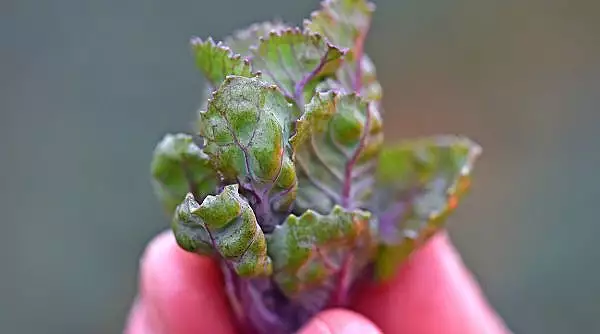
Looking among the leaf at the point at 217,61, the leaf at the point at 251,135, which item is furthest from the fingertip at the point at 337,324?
the leaf at the point at 217,61

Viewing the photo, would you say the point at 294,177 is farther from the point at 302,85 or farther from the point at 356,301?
the point at 356,301

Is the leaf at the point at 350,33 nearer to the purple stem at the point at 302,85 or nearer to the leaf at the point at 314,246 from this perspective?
the purple stem at the point at 302,85

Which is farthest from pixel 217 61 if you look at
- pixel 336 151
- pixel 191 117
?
pixel 191 117

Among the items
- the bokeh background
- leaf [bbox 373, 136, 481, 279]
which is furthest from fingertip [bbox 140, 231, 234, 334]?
the bokeh background

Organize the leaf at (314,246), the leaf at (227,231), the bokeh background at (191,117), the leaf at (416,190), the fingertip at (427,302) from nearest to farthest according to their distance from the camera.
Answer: the leaf at (227,231) → the leaf at (314,246) → the leaf at (416,190) → the fingertip at (427,302) → the bokeh background at (191,117)

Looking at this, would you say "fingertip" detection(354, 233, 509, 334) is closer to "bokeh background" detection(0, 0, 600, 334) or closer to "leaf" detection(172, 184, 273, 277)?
"leaf" detection(172, 184, 273, 277)
